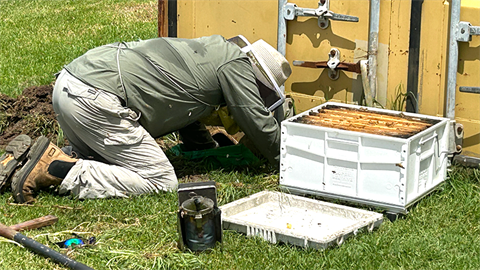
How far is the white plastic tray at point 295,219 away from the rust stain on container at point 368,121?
59 cm

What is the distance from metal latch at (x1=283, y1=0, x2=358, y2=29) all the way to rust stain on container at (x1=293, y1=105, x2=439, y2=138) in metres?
0.78

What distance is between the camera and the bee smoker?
4.44 metres

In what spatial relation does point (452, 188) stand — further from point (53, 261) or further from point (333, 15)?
point (53, 261)

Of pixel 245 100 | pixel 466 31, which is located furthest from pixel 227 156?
pixel 466 31

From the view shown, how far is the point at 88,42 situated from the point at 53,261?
22.9ft

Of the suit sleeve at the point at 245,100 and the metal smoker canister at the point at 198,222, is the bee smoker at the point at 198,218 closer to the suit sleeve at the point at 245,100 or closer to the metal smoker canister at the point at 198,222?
the metal smoker canister at the point at 198,222

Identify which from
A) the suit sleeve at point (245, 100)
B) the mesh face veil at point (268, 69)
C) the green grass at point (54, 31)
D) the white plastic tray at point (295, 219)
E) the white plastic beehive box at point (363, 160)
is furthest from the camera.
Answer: the green grass at point (54, 31)

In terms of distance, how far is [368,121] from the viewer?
5551 mm

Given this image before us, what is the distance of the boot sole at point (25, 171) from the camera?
5375 millimetres

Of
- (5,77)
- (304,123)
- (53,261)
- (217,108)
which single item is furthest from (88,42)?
(53,261)

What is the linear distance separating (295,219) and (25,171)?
6.57ft

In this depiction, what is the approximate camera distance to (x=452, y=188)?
18.4 feet

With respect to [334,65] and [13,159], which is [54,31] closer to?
[13,159]

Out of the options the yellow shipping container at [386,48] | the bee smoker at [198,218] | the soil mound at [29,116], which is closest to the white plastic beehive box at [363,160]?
the yellow shipping container at [386,48]
